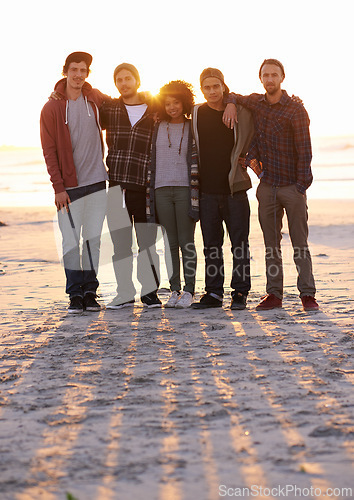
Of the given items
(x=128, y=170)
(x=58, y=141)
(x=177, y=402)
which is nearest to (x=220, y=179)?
(x=128, y=170)

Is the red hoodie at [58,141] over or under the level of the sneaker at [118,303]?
over

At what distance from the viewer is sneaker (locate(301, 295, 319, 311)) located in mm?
4910

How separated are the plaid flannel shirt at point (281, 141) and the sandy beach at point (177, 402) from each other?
3.29ft

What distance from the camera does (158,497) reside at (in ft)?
7.04

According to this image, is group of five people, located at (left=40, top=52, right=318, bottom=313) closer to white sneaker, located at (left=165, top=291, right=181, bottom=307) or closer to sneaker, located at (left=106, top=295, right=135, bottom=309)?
white sneaker, located at (left=165, top=291, right=181, bottom=307)

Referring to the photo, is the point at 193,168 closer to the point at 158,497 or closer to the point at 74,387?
the point at 74,387

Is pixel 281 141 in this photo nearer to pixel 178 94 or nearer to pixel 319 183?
pixel 178 94

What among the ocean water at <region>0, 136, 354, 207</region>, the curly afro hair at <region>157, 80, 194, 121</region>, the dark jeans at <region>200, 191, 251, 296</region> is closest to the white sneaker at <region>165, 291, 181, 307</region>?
the dark jeans at <region>200, 191, 251, 296</region>

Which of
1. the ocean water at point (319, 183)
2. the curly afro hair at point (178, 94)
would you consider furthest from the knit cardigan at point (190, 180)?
the ocean water at point (319, 183)

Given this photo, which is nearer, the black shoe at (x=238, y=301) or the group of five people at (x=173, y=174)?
the group of five people at (x=173, y=174)

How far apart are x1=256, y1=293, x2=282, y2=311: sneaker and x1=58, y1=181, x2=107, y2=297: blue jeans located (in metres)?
1.29

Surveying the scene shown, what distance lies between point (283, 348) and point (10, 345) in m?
1.65

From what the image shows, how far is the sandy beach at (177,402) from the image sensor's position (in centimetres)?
225

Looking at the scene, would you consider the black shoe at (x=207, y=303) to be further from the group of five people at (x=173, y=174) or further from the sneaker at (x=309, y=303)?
the sneaker at (x=309, y=303)
